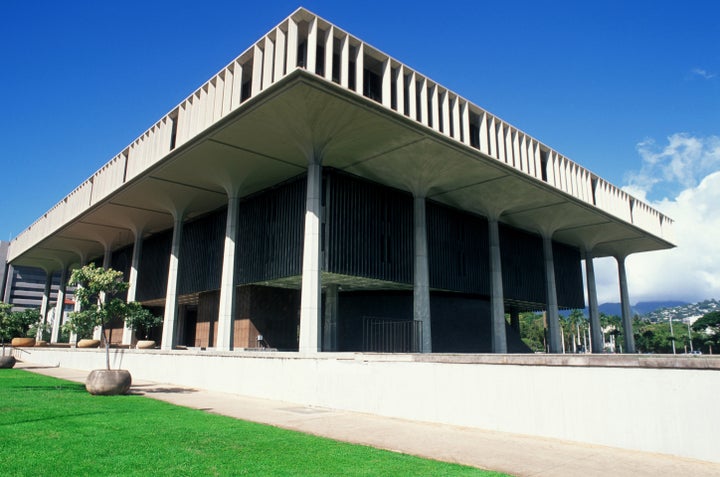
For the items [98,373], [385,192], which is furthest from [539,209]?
[98,373]

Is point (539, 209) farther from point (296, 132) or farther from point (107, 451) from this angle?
point (107, 451)

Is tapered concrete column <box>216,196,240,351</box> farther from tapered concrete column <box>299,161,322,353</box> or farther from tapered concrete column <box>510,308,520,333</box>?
tapered concrete column <box>510,308,520,333</box>

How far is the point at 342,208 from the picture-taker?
79.2 feet

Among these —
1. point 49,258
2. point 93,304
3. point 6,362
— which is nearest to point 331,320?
point 93,304

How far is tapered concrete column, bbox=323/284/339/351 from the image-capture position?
26.3 m

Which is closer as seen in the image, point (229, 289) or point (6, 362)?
point (229, 289)

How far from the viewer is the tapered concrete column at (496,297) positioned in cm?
2989

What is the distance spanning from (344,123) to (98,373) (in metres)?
12.2

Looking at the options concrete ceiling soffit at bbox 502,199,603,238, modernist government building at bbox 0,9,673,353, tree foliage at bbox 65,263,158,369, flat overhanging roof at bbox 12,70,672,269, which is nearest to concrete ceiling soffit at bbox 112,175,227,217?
flat overhanging roof at bbox 12,70,672,269

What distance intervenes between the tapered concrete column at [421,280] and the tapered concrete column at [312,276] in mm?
5936

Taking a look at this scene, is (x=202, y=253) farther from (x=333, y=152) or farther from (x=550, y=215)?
(x=550, y=215)

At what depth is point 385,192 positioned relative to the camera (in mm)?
26469

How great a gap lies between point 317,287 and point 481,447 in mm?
12569

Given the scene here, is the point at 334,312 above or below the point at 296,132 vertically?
below
